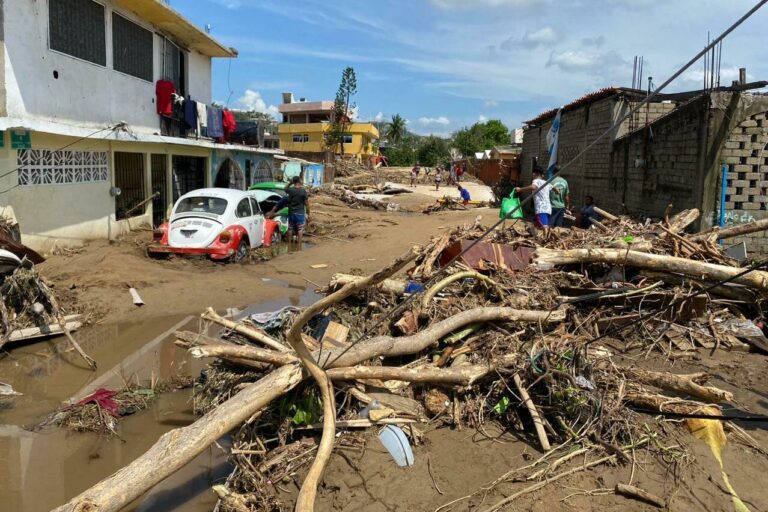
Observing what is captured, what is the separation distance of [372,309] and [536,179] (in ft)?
18.4

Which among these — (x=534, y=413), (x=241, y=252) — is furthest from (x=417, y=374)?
(x=241, y=252)

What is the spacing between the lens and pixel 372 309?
6770mm

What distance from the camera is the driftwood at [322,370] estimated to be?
3.20 metres

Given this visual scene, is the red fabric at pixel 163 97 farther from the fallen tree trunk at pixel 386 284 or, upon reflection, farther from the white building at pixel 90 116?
the fallen tree trunk at pixel 386 284

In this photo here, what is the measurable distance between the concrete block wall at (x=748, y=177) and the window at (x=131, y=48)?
1399cm

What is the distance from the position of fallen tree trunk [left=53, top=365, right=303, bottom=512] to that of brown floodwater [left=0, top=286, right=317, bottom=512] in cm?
57

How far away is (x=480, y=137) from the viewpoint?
253ft

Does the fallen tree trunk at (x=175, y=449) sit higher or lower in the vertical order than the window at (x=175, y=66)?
lower

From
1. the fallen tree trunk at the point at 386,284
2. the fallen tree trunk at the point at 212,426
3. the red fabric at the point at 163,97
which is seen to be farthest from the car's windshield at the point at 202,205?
Answer: the fallen tree trunk at the point at 212,426

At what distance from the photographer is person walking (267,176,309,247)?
1524 centimetres

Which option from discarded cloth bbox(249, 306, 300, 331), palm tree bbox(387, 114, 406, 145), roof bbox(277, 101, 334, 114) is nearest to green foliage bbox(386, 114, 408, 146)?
palm tree bbox(387, 114, 406, 145)

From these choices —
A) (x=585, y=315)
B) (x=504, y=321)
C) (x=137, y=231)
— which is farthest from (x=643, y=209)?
(x=137, y=231)

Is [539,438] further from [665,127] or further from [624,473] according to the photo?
[665,127]

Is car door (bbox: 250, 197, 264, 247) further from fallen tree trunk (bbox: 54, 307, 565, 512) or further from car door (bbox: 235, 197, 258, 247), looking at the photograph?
fallen tree trunk (bbox: 54, 307, 565, 512)
